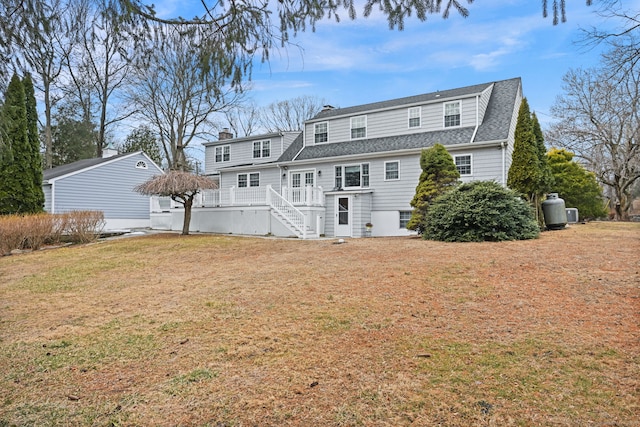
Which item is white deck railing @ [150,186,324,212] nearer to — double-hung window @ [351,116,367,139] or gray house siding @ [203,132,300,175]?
double-hung window @ [351,116,367,139]

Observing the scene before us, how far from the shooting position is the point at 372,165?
57.2 feet

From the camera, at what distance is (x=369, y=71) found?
5.40 metres

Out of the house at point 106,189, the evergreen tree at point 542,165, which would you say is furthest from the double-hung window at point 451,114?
the house at point 106,189

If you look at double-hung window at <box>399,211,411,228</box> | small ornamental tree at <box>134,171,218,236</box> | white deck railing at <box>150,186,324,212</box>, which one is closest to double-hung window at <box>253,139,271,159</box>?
white deck railing at <box>150,186,324,212</box>

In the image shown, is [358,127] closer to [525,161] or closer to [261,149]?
[261,149]

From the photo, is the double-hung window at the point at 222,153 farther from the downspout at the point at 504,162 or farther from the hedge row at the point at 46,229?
the downspout at the point at 504,162

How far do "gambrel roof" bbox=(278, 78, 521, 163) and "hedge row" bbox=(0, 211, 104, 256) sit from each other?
912 centimetres

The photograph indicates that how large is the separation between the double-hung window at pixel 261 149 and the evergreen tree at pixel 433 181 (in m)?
10.5

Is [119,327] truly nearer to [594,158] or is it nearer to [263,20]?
[263,20]

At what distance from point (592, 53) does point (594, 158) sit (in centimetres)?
2519

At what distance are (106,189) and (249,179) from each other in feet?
25.0

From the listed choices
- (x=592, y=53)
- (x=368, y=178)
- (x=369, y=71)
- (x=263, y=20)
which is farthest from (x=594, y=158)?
(x=263, y=20)

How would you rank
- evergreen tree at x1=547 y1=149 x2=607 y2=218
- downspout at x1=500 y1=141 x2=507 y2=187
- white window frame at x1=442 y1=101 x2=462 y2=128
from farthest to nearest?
evergreen tree at x1=547 y1=149 x2=607 y2=218 < white window frame at x1=442 y1=101 x2=462 y2=128 < downspout at x1=500 y1=141 x2=507 y2=187

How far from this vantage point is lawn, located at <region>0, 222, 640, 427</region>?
2.88 meters
